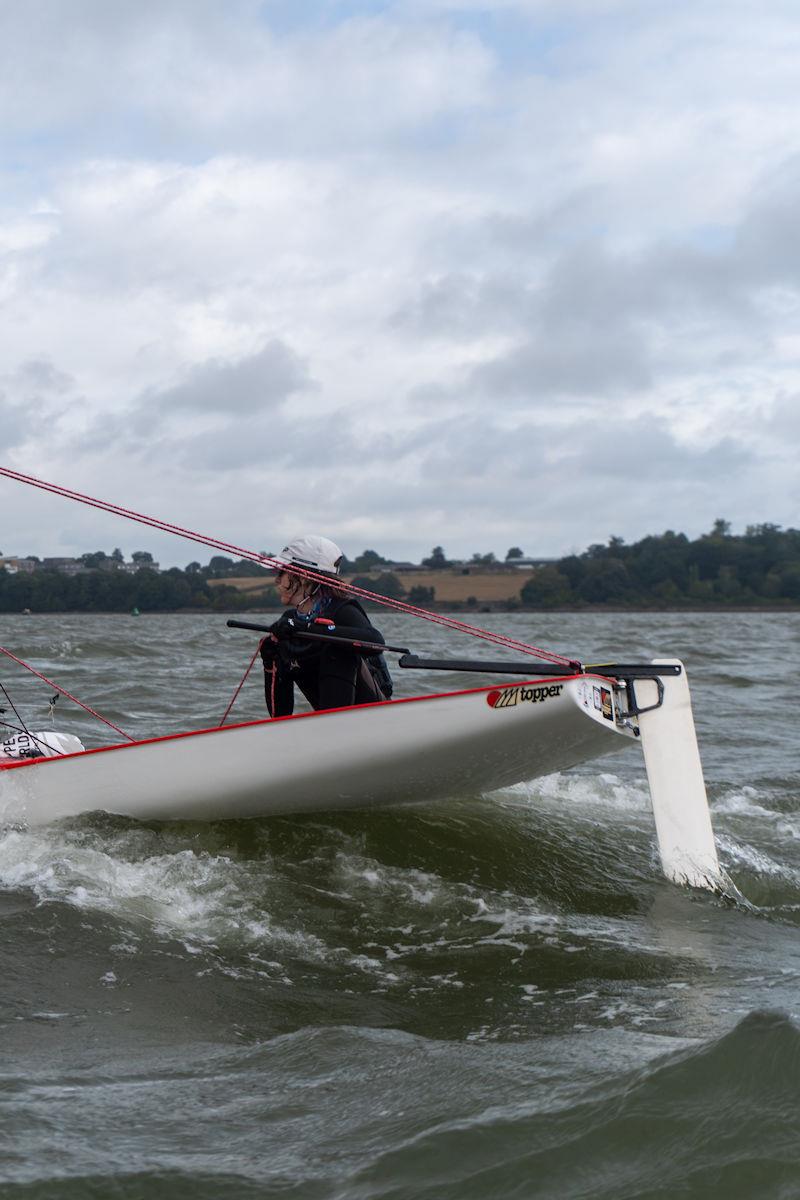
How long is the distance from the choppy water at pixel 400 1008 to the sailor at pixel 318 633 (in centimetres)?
69

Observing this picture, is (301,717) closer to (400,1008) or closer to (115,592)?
(400,1008)

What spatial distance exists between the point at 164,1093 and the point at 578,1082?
1061mm

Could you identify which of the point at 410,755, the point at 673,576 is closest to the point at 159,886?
the point at 410,755

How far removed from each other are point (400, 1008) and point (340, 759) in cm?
169

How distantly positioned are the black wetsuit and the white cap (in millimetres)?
185

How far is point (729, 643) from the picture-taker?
Answer: 2950 centimetres

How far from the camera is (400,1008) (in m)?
3.72

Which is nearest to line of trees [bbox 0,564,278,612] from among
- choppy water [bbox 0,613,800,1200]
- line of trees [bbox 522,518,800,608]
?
choppy water [bbox 0,613,800,1200]

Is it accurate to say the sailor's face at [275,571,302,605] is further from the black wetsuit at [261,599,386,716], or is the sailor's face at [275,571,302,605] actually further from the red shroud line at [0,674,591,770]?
the red shroud line at [0,674,591,770]

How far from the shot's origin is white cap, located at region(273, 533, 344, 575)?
5.60 m

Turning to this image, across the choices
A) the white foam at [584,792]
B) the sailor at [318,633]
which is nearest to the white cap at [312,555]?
the sailor at [318,633]

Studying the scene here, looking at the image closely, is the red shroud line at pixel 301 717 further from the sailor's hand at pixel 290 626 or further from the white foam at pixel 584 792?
the white foam at pixel 584 792

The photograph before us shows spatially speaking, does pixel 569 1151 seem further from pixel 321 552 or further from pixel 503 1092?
pixel 321 552

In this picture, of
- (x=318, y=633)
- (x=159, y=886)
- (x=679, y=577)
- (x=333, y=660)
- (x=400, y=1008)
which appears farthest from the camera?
(x=679, y=577)
